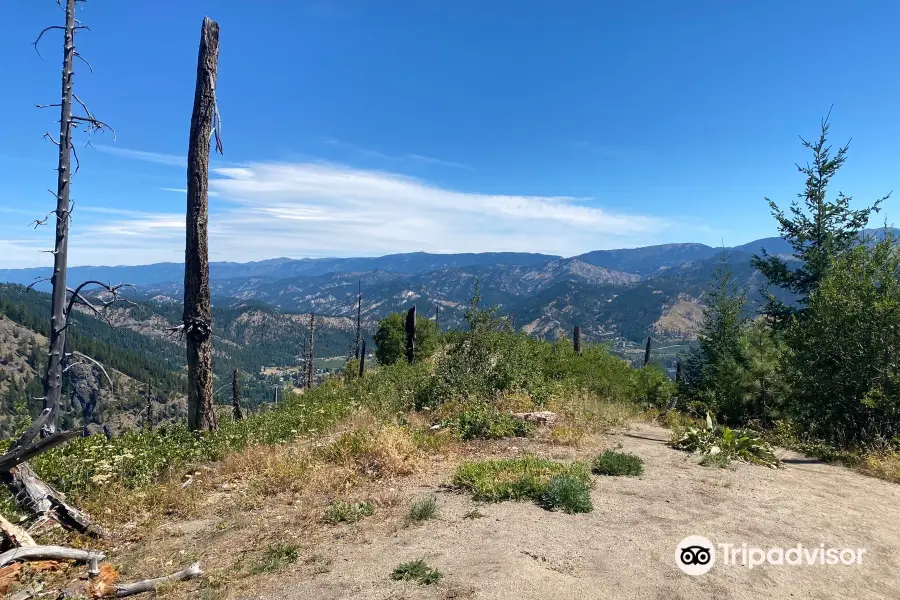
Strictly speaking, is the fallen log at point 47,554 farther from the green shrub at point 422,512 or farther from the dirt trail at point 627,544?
the green shrub at point 422,512

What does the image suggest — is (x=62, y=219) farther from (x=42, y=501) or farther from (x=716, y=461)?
(x=716, y=461)

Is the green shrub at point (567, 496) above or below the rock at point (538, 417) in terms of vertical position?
above

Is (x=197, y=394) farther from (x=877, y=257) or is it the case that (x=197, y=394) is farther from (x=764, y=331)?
(x=764, y=331)

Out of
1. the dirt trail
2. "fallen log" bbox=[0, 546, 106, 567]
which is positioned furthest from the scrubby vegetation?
"fallen log" bbox=[0, 546, 106, 567]

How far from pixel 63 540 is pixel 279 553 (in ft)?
9.04

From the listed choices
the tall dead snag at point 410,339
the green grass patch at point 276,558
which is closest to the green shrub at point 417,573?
the green grass patch at point 276,558

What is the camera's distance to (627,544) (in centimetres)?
507

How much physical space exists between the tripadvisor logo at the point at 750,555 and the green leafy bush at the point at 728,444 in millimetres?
3803

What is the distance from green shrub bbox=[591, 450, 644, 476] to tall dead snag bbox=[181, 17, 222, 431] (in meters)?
7.65

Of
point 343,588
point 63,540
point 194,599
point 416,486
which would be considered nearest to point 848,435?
point 416,486

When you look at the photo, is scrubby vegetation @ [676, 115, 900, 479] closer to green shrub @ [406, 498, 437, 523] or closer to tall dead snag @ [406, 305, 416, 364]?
green shrub @ [406, 498, 437, 523]

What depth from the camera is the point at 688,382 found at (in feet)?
64.0

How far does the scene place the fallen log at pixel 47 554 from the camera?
4.60 metres

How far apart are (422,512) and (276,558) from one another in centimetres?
168
